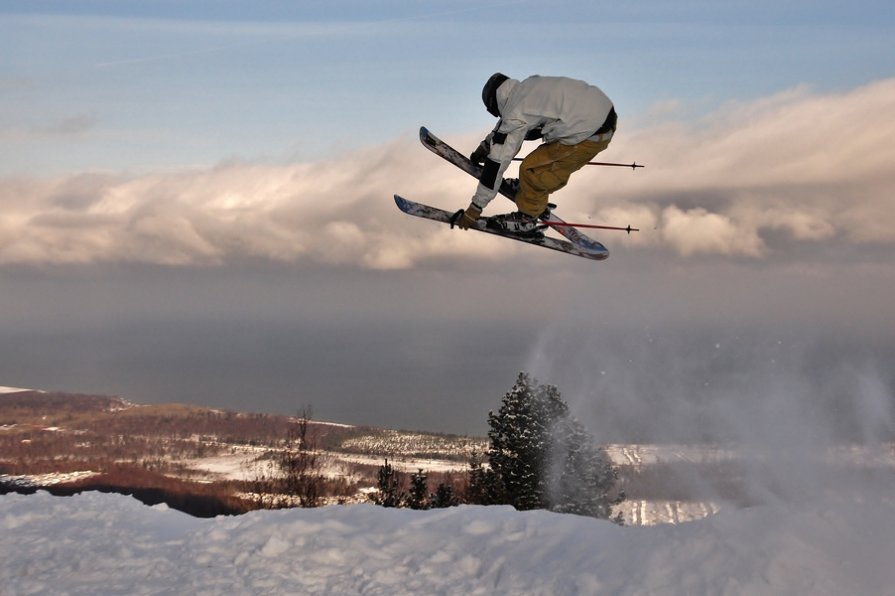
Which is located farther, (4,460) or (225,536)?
(4,460)

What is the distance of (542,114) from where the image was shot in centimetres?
882

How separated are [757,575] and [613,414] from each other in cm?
4651

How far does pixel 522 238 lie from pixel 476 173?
1.23 meters

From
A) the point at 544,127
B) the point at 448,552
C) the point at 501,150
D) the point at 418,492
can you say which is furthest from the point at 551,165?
the point at 418,492

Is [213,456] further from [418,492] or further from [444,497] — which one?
[444,497]

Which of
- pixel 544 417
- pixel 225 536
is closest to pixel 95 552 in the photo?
pixel 225 536

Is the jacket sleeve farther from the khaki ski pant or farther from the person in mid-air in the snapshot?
the khaki ski pant

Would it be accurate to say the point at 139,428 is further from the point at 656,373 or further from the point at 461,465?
the point at 656,373

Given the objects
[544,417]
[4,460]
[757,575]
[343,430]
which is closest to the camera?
[757,575]

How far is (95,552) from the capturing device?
307 inches

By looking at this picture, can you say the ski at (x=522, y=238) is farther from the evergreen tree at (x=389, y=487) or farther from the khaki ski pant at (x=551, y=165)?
the evergreen tree at (x=389, y=487)

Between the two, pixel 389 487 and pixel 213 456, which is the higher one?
pixel 389 487

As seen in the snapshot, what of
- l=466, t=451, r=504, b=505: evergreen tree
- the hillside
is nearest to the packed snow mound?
l=466, t=451, r=504, b=505: evergreen tree

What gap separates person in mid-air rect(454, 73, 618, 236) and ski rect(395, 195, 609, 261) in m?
1.24
